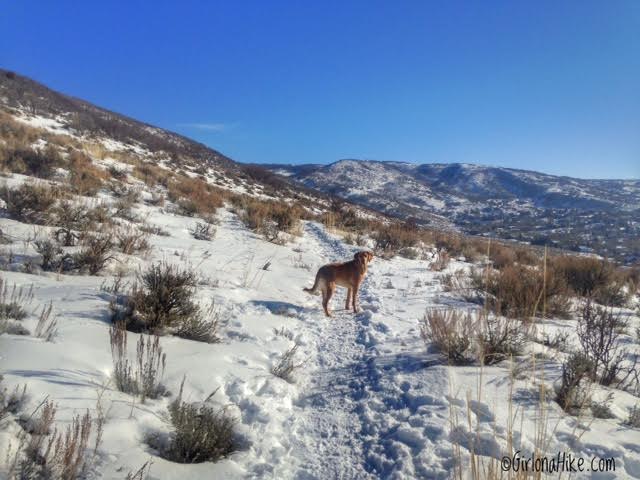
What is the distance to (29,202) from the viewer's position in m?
5.60

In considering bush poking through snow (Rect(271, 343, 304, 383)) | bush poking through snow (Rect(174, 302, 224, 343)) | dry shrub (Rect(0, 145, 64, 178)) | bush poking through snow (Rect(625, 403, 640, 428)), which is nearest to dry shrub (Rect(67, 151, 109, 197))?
dry shrub (Rect(0, 145, 64, 178))

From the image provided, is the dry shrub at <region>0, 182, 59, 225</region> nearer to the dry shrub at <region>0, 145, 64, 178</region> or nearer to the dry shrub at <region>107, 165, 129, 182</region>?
the dry shrub at <region>0, 145, 64, 178</region>

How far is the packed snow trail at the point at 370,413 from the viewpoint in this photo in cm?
199

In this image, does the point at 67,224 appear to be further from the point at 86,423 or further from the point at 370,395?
the point at 370,395

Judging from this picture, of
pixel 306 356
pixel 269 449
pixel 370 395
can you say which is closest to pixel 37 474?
pixel 269 449

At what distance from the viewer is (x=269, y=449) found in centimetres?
208

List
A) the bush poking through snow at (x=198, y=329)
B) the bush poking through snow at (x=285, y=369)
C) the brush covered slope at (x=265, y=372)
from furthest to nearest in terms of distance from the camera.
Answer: the bush poking through snow at (x=198, y=329), the bush poking through snow at (x=285, y=369), the brush covered slope at (x=265, y=372)

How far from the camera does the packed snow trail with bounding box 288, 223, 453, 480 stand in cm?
199

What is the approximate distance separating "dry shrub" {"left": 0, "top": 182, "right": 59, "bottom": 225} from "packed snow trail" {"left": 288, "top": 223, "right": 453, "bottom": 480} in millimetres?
4877

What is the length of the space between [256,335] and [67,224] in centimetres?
330

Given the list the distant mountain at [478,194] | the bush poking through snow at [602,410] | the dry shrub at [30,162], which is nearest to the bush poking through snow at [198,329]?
the bush poking through snow at [602,410]

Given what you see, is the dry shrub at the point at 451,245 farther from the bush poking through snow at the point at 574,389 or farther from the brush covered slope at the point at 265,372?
the bush poking through snow at the point at 574,389

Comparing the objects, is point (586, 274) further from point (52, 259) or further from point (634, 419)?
point (52, 259)

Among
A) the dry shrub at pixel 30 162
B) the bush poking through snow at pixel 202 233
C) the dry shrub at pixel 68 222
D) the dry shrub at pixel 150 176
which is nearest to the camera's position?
the dry shrub at pixel 68 222
